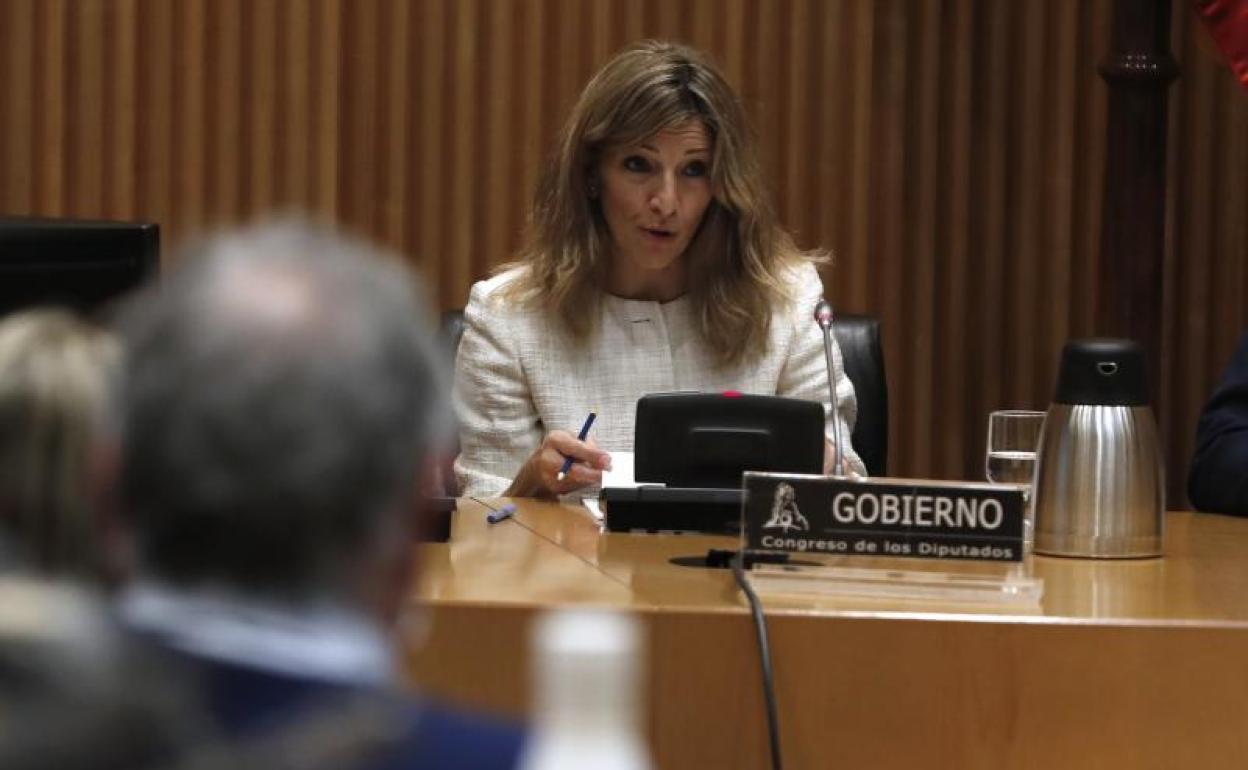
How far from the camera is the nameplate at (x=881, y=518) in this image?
6.41 feet

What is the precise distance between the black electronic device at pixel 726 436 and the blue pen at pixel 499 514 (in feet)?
0.67

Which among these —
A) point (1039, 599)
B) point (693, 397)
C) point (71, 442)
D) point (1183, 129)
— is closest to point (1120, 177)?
point (1183, 129)

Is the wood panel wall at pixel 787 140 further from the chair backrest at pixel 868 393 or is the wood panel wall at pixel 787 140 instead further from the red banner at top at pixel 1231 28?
the chair backrest at pixel 868 393

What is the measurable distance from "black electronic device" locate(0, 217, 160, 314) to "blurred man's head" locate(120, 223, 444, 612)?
1.54 meters

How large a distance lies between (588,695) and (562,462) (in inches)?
82.1

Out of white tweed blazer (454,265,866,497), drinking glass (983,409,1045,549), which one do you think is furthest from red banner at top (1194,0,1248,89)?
drinking glass (983,409,1045,549)

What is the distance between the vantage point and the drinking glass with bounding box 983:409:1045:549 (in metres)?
2.49

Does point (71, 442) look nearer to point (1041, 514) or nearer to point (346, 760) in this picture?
point (346, 760)

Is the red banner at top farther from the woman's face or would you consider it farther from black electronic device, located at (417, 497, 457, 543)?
black electronic device, located at (417, 497, 457, 543)

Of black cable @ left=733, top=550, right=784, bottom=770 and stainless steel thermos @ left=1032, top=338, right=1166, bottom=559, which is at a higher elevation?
stainless steel thermos @ left=1032, top=338, right=1166, bottom=559

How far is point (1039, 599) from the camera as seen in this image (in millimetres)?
1915

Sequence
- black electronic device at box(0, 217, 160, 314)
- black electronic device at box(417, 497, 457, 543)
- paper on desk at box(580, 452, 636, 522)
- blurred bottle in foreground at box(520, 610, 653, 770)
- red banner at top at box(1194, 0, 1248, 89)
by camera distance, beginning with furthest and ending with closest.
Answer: red banner at top at box(1194, 0, 1248, 89), paper on desk at box(580, 452, 636, 522), black electronic device at box(417, 497, 457, 543), black electronic device at box(0, 217, 160, 314), blurred bottle in foreground at box(520, 610, 653, 770)

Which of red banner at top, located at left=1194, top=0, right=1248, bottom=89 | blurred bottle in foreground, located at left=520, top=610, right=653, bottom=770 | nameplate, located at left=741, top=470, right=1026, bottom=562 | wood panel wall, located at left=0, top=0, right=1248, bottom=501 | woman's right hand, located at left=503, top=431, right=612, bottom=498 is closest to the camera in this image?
blurred bottle in foreground, located at left=520, top=610, right=653, bottom=770

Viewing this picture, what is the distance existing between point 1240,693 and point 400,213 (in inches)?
107
